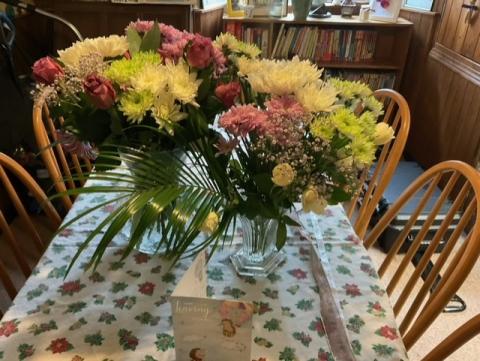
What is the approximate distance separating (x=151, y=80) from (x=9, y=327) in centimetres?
53

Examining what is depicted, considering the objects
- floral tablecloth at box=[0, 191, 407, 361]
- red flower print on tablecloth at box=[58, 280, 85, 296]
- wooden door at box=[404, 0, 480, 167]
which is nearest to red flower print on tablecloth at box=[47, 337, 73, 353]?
floral tablecloth at box=[0, 191, 407, 361]

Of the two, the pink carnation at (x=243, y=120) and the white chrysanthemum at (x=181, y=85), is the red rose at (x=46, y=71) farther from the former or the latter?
the pink carnation at (x=243, y=120)

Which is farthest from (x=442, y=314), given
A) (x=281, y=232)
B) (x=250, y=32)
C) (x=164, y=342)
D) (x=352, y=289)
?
(x=250, y=32)

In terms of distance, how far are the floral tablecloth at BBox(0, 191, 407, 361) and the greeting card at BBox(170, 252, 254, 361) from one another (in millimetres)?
81

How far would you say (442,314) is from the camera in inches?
69.7

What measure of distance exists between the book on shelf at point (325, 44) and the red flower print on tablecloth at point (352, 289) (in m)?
2.08

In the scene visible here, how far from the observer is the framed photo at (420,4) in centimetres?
261

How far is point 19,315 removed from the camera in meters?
0.81

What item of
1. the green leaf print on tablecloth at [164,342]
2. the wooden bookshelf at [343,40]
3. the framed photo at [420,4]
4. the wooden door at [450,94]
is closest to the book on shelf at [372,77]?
the wooden bookshelf at [343,40]

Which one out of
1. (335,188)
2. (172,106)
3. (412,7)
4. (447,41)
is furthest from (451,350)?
(412,7)

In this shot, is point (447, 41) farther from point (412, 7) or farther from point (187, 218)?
point (187, 218)

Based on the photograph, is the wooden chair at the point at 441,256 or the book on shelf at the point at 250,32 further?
the book on shelf at the point at 250,32

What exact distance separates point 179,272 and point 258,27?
2.10 meters

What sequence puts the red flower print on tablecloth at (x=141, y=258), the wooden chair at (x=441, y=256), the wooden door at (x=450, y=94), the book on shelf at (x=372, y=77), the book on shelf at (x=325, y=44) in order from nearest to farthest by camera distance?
the wooden chair at (x=441, y=256)
the red flower print on tablecloth at (x=141, y=258)
the wooden door at (x=450, y=94)
the book on shelf at (x=325, y=44)
the book on shelf at (x=372, y=77)
